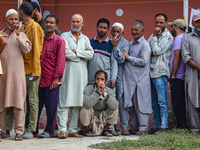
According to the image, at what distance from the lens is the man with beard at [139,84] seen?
7.92 meters

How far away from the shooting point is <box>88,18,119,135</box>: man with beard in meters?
7.77

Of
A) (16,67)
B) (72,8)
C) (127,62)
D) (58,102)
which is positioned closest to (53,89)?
(58,102)

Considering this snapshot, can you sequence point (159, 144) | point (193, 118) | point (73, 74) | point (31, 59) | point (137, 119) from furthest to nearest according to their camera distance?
point (137, 119)
point (193, 118)
point (73, 74)
point (31, 59)
point (159, 144)

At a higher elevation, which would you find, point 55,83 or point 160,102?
point 55,83

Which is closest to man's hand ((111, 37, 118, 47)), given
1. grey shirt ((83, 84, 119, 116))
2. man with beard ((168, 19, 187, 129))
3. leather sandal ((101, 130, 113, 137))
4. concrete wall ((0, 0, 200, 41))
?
grey shirt ((83, 84, 119, 116))

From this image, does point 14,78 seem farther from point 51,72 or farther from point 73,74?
point 73,74

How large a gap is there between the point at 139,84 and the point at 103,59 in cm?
84

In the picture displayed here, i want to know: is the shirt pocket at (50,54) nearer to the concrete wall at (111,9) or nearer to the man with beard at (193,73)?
the man with beard at (193,73)

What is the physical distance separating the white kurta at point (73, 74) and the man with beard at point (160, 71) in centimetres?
129

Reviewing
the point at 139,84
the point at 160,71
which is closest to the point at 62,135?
the point at 139,84

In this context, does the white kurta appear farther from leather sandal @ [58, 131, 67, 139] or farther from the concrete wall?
the concrete wall

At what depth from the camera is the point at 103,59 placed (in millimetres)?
7777

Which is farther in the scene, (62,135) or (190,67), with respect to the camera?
(190,67)

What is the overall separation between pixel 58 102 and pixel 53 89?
11.8 inches
